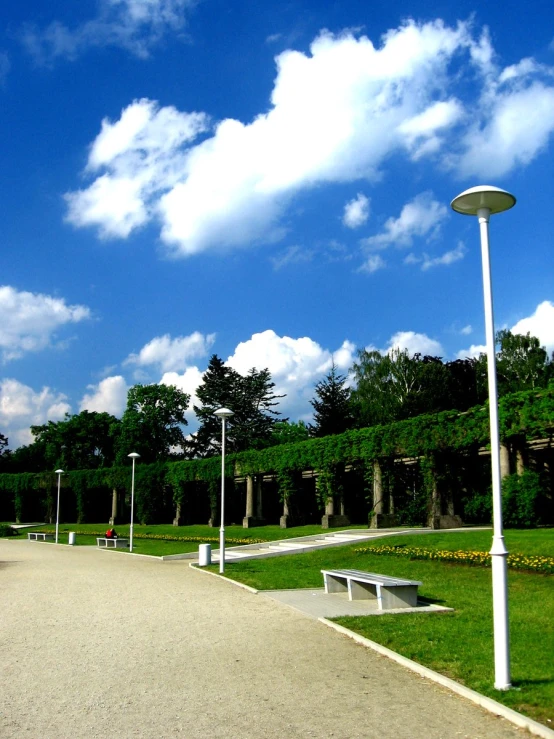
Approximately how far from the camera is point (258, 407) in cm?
7162

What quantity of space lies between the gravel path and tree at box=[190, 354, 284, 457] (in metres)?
55.2

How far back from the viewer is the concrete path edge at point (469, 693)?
5.53 metres

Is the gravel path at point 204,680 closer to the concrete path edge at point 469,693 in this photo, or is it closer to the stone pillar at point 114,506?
the concrete path edge at point 469,693

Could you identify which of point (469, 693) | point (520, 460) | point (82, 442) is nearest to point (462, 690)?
point (469, 693)

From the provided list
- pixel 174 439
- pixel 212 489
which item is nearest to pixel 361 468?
pixel 212 489

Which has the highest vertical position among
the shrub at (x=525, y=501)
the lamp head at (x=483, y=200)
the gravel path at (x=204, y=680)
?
the lamp head at (x=483, y=200)

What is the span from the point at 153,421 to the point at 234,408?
424 inches

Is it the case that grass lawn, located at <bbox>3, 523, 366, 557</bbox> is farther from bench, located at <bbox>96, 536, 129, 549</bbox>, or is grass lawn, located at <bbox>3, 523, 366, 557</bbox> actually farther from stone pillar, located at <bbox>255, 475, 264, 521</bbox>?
stone pillar, located at <bbox>255, 475, 264, 521</bbox>

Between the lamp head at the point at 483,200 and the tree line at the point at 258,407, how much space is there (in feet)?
125

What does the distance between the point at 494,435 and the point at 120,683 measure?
453 cm

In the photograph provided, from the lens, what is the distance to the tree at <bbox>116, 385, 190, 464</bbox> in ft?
245

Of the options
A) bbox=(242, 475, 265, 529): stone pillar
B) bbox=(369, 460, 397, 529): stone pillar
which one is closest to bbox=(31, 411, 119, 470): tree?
bbox=(242, 475, 265, 529): stone pillar

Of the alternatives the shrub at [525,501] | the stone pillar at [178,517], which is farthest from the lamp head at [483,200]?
the stone pillar at [178,517]

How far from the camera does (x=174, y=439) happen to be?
3046 inches
